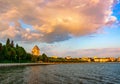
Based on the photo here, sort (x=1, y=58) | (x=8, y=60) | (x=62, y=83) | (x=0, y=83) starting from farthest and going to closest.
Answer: (x=8, y=60), (x=1, y=58), (x=62, y=83), (x=0, y=83)

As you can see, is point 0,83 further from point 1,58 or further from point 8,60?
point 8,60

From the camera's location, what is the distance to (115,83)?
43.3m

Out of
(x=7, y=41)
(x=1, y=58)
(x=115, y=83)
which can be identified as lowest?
(x=115, y=83)

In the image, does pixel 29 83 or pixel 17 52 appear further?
pixel 17 52

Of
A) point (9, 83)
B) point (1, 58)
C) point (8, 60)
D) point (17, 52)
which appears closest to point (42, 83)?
point (9, 83)

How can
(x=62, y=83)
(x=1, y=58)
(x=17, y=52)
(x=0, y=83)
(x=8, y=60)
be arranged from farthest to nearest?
(x=17, y=52) < (x=8, y=60) < (x=1, y=58) < (x=62, y=83) < (x=0, y=83)

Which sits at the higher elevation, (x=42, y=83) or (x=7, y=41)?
(x=7, y=41)

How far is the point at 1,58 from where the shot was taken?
149 metres

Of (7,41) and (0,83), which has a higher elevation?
(7,41)

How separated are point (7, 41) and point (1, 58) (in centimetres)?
3400

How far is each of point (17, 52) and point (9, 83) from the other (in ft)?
453

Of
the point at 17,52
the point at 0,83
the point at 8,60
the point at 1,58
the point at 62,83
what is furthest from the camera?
the point at 17,52

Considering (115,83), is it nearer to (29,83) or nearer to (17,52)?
(29,83)

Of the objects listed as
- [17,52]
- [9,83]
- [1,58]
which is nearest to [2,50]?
[1,58]
